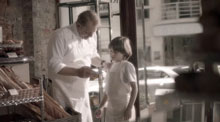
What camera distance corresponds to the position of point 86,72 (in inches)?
48.4

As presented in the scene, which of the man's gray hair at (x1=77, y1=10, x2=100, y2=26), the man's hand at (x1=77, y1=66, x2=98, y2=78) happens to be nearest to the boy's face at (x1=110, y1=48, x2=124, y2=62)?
the man's hand at (x1=77, y1=66, x2=98, y2=78)

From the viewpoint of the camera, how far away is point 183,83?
0.19 metres

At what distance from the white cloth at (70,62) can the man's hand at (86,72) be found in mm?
88

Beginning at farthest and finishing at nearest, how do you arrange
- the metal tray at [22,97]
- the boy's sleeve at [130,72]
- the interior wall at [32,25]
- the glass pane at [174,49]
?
the interior wall at [32,25] → the metal tray at [22,97] → the boy's sleeve at [130,72] → the glass pane at [174,49]

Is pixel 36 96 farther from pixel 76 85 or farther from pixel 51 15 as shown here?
pixel 51 15

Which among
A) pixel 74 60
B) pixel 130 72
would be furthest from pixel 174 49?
pixel 74 60

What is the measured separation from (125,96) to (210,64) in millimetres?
504

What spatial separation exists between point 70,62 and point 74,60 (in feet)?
0.07

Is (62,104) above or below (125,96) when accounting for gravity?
below

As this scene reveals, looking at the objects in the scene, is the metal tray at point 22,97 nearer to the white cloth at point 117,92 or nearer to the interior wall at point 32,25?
the white cloth at point 117,92

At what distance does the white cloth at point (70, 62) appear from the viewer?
1281mm

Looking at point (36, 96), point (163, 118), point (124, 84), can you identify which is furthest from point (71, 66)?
point (163, 118)

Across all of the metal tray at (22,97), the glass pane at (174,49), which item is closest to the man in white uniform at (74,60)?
the metal tray at (22,97)

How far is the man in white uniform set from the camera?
126 cm
